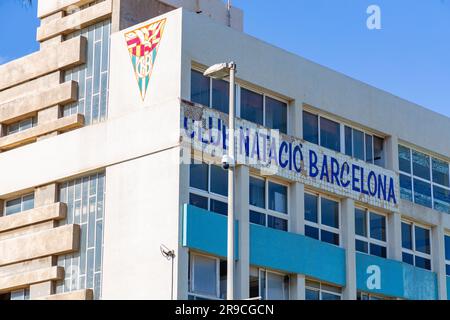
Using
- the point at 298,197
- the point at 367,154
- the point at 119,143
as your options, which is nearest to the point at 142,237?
the point at 119,143

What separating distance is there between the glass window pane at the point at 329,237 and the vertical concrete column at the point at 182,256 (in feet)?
22.3

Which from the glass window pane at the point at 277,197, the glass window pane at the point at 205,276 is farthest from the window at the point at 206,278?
the glass window pane at the point at 277,197

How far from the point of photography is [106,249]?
105 ft

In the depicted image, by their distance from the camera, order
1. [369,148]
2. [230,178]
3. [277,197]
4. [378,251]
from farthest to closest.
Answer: [369,148]
[378,251]
[277,197]
[230,178]

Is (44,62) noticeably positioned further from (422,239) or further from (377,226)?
(422,239)

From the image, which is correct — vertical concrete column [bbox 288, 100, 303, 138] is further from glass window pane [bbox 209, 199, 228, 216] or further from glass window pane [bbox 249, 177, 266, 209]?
glass window pane [bbox 209, 199, 228, 216]

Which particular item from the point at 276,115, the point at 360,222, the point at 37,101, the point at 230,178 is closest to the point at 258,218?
the point at 276,115

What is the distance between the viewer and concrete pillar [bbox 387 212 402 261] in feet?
125

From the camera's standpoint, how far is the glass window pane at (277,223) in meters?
33.9

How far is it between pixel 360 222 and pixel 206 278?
27.9 feet

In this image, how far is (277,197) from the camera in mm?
34531

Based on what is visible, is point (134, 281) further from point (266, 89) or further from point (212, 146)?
point (266, 89)

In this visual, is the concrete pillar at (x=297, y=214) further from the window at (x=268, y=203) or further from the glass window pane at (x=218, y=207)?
the glass window pane at (x=218, y=207)
